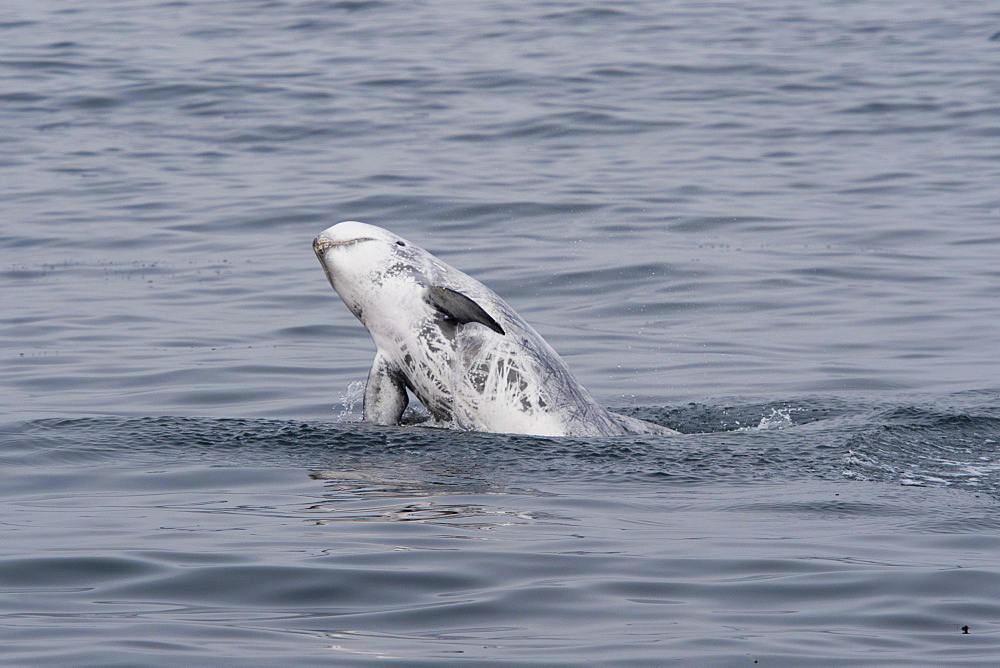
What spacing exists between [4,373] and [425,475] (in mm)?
6250

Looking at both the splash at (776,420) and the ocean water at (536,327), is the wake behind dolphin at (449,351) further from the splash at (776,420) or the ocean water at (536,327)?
the splash at (776,420)

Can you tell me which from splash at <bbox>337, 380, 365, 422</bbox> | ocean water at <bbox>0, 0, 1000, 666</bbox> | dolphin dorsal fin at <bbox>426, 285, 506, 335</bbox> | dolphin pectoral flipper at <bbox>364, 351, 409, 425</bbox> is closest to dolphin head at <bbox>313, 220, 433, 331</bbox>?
dolphin dorsal fin at <bbox>426, 285, 506, 335</bbox>

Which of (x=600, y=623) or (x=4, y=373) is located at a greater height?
(x=600, y=623)

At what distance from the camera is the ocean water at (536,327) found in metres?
6.93

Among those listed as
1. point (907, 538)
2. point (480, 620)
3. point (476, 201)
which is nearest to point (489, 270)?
point (476, 201)

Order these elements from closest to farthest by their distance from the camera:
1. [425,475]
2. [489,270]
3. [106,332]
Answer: [425,475], [106,332], [489,270]

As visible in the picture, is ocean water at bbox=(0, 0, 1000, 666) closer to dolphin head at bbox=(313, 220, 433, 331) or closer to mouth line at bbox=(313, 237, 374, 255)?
dolphin head at bbox=(313, 220, 433, 331)

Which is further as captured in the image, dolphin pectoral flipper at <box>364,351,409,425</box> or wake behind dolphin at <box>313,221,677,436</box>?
dolphin pectoral flipper at <box>364,351,409,425</box>

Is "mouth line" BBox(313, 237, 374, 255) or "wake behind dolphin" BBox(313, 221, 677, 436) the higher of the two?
"mouth line" BBox(313, 237, 374, 255)

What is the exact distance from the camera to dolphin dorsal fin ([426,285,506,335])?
35.6 ft

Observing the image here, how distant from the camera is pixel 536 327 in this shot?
1642cm

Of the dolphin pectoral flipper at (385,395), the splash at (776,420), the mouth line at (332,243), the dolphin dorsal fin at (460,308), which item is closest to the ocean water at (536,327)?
the splash at (776,420)

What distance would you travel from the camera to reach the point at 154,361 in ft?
48.6

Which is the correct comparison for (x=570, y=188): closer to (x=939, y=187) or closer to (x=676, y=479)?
(x=939, y=187)
